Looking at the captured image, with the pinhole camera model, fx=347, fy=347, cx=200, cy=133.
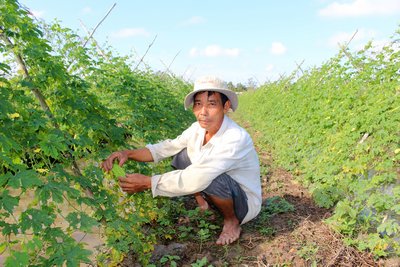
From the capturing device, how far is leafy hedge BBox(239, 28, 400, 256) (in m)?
2.91

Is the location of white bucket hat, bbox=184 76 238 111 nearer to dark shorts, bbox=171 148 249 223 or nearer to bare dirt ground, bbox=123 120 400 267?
dark shorts, bbox=171 148 249 223

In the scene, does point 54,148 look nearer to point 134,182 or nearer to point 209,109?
point 134,182

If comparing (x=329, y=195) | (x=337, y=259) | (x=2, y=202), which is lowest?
(x=337, y=259)

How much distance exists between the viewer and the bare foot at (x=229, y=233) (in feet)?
9.88

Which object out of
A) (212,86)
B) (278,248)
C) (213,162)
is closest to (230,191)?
(213,162)

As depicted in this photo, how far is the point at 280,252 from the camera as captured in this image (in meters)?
2.80

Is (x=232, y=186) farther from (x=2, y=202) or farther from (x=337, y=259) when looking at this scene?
(x=2, y=202)

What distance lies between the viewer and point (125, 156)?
2.76 meters

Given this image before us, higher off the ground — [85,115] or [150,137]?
[85,115]

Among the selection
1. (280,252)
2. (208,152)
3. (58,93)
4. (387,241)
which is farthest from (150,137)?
(387,241)

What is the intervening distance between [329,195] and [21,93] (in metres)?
3.15

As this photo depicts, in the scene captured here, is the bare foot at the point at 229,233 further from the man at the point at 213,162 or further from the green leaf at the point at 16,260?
the green leaf at the point at 16,260

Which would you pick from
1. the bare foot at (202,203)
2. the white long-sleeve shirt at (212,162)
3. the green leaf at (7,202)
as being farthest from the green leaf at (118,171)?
the bare foot at (202,203)

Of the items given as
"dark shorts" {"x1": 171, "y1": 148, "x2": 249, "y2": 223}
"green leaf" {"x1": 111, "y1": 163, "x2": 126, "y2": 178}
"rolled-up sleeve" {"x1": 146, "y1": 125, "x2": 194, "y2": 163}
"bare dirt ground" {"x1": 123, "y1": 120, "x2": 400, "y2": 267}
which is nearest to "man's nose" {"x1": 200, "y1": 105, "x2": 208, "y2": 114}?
"rolled-up sleeve" {"x1": 146, "y1": 125, "x2": 194, "y2": 163}
